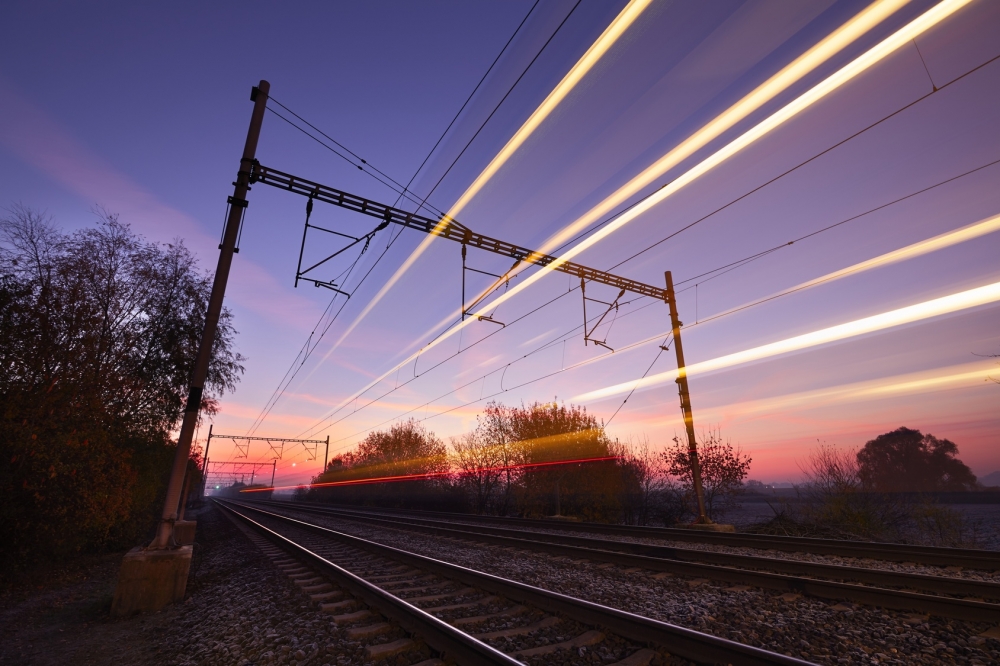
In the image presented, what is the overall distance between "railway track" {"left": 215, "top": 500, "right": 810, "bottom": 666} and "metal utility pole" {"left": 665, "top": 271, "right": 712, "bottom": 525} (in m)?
12.4

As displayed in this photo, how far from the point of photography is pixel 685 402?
59.8ft

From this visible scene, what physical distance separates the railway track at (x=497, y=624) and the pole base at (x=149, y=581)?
2.06m

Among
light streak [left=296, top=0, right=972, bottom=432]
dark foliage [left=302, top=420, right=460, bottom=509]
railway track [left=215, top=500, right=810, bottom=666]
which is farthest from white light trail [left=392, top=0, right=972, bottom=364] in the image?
dark foliage [left=302, top=420, right=460, bottom=509]

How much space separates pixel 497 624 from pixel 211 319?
805 centimetres

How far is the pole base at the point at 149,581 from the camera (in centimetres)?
734

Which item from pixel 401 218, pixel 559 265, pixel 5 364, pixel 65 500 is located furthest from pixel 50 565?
pixel 559 265

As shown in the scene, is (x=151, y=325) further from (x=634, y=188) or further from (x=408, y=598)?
(x=634, y=188)

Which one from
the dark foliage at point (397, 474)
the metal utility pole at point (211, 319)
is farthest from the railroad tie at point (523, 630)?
the dark foliage at point (397, 474)

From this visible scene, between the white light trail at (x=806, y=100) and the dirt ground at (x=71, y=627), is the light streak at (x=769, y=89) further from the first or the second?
the dirt ground at (x=71, y=627)

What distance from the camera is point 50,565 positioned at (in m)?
10.9

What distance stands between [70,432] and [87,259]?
6.69m

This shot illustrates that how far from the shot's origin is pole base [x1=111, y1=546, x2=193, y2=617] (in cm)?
734

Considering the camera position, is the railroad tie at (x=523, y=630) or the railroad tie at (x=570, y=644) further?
the railroad tie at (x=523, y=630)

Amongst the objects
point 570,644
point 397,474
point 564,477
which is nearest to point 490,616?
A: point 570,644
